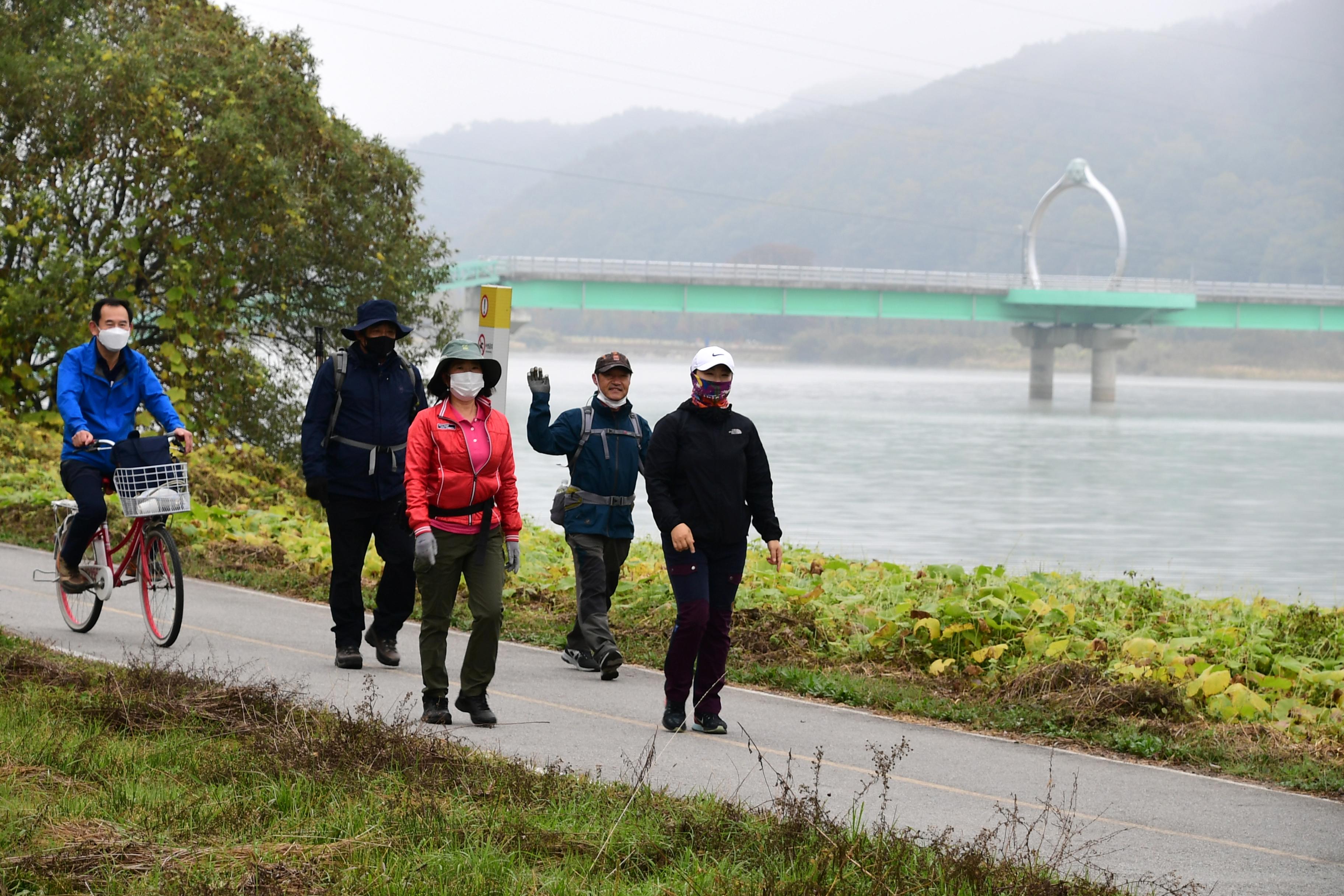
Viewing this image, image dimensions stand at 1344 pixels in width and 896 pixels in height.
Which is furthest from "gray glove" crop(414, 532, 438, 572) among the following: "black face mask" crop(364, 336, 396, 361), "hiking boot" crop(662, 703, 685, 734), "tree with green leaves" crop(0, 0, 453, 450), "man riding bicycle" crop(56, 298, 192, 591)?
"tree with green leaves" crop(0, 0, 453, 450)

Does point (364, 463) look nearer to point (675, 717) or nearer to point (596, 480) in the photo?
point (596, 480)

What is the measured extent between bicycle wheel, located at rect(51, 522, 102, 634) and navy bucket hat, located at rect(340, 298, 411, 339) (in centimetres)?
238

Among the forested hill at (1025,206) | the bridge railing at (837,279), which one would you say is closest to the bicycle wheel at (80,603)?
the bridge railing at (837,279)

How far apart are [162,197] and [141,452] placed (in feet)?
49.8

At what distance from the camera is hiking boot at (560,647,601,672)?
9.16 m

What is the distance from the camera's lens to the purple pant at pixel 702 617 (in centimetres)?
736

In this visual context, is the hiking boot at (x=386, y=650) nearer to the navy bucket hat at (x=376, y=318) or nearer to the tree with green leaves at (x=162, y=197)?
the navy bucket hat at (x=376, y=318)

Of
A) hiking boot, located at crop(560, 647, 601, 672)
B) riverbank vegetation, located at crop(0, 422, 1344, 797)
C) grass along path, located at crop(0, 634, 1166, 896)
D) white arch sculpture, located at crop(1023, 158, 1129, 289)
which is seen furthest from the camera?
white arch sculpture, located at crop(1023, 158, 1129, 289)

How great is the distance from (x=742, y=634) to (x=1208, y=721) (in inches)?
123

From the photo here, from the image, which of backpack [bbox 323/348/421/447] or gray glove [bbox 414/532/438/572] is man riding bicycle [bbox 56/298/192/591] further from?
gray glove [bbox 414/532/438/572]

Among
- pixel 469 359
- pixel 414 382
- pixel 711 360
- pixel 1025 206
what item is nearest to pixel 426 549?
pixel 469 359

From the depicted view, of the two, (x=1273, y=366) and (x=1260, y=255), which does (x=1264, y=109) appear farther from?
(x=1273, y=366)

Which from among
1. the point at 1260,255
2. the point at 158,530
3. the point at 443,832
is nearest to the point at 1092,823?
the point at 443,832

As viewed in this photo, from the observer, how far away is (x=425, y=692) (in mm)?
7434
